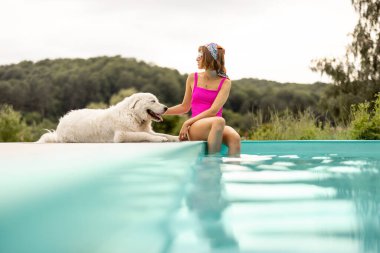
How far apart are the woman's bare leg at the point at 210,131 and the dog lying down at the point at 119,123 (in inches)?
11.0

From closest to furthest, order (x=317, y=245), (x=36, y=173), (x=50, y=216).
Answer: (x=50, y=216) < (x=36, y=173) < (x=317, y=245)

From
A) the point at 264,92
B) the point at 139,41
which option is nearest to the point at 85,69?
the point at 139,41

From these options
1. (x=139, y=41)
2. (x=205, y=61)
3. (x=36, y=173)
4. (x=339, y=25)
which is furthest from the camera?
(x=139, y=41)

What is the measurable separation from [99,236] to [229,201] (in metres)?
1.29

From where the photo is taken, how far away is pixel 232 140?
16.6 ft

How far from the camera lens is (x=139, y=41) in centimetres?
2067

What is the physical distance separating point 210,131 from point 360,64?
18.1 m

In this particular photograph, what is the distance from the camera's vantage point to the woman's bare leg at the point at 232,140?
505 cm

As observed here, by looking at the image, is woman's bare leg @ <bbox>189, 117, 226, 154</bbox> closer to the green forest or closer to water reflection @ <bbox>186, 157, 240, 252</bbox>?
water reflection @ <bbox>186, 157, 240, 252</bbox>

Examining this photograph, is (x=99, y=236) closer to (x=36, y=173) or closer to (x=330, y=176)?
(x=36, y=173)

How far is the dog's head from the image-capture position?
4711mm

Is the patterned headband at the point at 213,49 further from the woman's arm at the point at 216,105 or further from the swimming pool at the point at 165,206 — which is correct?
the swimming pool at the point at 165,206

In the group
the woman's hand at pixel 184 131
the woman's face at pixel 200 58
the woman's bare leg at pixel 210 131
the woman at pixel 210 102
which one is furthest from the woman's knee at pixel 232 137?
the woman's face at pixel 200 58

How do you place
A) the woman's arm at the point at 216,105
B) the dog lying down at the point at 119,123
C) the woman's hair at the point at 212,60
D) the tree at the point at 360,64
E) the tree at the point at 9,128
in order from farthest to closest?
1. the tree at the point at 360,64
2. the tree at the point at 9,128
3. the woman's hair at the point at 212,60
4. the woman's arm at the point at 216,105
5. the dog lying down at the point at 119,123
